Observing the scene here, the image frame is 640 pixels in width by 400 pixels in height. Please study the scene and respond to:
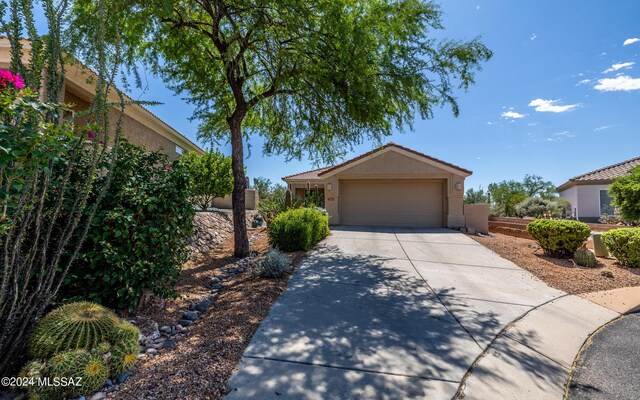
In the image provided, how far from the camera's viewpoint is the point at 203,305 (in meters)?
4.57

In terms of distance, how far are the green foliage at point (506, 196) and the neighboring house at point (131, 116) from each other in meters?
26.6

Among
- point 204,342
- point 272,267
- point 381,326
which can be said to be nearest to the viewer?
point 204,342

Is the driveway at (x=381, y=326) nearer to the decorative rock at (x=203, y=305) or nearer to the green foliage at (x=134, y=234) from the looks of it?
the decorative rock at (x=203, y=305)

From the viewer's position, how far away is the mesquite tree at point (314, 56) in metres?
5.85

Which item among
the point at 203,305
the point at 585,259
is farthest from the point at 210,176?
the point at 585,259

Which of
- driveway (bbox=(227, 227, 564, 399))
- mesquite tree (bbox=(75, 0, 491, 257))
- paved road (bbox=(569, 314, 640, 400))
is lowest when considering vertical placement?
paved road (bbox=(569, 314, 640, 400))

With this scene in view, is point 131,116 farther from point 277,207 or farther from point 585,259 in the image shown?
point 585,259

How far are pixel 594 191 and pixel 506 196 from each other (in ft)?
44.4

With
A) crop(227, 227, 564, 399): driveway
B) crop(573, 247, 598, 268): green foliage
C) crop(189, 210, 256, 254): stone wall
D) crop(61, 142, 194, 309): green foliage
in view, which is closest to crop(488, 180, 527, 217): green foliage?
crop(573, 247, 598, 268): green foliage

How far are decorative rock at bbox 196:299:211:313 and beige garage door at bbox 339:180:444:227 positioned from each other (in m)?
11.4

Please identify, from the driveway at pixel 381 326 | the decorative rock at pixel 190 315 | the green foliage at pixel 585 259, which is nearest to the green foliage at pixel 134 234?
the decorative rock at pixel 190 315

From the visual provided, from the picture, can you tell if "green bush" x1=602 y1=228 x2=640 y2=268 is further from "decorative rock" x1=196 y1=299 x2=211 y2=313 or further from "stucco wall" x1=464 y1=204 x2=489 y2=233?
"decorative rock" x1=196 y1=299 x2=211 y2=313

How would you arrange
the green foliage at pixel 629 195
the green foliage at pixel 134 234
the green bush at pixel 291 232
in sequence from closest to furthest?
the green foliage at pixel 134 234, the green bush at pixel 291 232, the green foliage at pixel 629 195

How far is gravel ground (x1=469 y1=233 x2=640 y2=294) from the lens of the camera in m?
6.13
